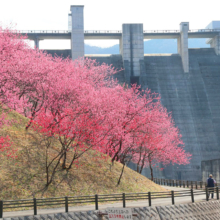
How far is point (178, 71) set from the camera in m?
68.9

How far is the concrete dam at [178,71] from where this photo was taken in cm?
6209

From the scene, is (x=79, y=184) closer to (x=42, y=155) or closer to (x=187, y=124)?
(x=42, y=155)

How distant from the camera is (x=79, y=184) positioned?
26188 millimetres

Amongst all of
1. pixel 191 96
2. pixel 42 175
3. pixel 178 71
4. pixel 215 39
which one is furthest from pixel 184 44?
pixel 42 175

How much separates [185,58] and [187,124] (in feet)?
49.3

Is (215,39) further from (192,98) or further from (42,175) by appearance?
(42,175)

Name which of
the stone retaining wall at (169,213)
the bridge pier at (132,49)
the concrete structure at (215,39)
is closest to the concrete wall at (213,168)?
the stone retaining wall at (169,213)

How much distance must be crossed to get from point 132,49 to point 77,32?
36.2 feet

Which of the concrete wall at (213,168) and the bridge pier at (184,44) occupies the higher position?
the bridge pier at (184,44)

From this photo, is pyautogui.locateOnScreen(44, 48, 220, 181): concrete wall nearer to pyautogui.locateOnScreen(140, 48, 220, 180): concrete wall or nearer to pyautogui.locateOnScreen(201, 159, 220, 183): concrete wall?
pyautogui.locateOnScreen(140, 48, 220, 180): concrete wall

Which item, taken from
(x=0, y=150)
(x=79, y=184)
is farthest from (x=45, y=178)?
(x=0, y=150)

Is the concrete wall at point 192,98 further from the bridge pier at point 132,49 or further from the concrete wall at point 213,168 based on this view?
the concrete wall at point 213,168

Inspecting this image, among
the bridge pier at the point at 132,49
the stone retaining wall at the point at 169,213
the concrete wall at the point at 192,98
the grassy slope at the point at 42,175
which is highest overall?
the bridge pier at the point at 132,49

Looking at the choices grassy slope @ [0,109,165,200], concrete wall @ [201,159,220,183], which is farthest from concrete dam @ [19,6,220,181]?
grassy slope @ [0,109,165,200]
